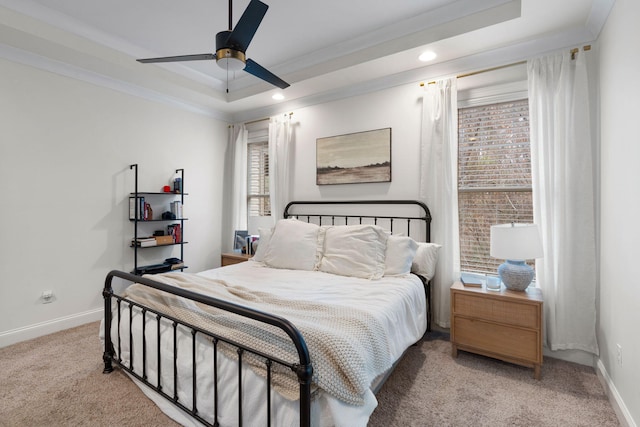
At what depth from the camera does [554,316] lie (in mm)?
2375

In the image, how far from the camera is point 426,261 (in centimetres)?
273

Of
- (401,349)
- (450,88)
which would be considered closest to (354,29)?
(450,88)

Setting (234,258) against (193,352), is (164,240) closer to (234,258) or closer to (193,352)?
(234,258)

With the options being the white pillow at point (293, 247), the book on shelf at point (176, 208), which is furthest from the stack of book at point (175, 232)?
the white pillow at point (293, 247)

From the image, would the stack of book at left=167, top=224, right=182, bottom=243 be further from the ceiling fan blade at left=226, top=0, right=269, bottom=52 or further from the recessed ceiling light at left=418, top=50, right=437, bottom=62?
the recessed ceiling light at left=418, top=50, right=437, bottom=62

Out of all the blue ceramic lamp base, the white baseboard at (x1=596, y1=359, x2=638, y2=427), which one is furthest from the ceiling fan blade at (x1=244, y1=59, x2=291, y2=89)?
the white baseboard at (x1=596, y1=359, x2=638, y2=427)

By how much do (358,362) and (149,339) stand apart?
51.7 inches

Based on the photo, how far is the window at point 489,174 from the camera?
267cm

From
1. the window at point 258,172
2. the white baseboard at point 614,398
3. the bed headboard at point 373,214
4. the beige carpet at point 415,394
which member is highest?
the window at point 258,172

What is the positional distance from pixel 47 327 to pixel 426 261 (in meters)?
3.68

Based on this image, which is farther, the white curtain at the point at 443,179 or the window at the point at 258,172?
the window at the point at 258,172

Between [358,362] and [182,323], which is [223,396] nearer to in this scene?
[182,323]

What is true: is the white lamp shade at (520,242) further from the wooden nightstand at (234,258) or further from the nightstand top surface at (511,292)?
the wooden nightstand at (234,258)

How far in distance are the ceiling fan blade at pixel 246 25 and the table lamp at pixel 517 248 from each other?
2.21 meters
